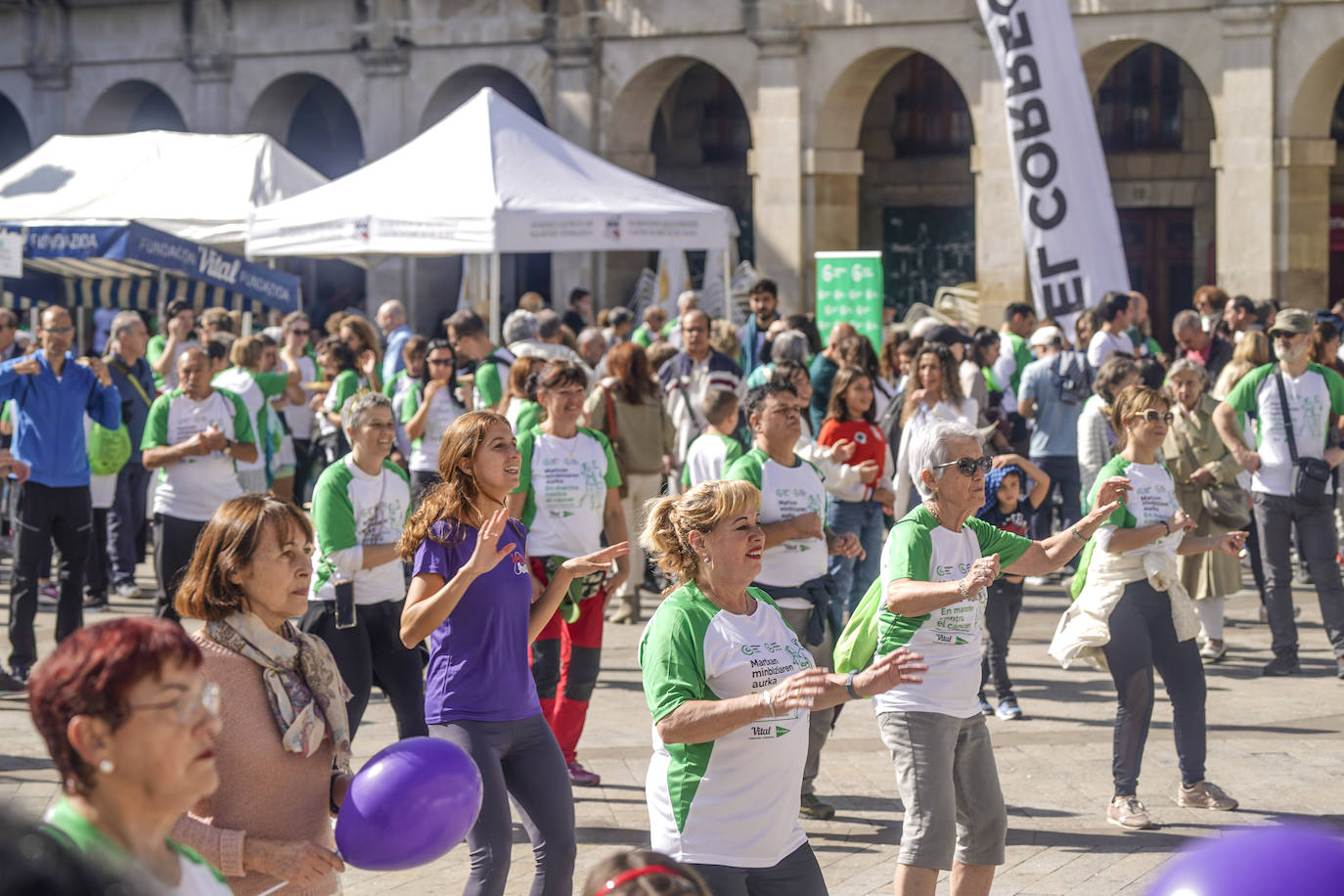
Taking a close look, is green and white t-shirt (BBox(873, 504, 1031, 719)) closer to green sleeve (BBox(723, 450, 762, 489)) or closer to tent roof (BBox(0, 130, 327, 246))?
green sleeve (BBox(723, 450, 762, 489))

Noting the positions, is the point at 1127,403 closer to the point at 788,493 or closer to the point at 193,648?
the point at 788,493

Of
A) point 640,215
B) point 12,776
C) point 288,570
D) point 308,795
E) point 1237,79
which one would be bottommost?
point 12,776

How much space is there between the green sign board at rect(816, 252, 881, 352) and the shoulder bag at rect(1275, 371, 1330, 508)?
5.83 metres

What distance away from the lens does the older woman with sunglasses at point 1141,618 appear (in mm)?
7160

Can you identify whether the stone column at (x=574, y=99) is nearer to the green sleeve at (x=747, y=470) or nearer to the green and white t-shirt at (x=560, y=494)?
the green and white t-shirt at (x=560, y=494)

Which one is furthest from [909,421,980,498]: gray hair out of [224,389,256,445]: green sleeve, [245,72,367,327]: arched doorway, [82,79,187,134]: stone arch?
[82,79,187,134]: stone arch

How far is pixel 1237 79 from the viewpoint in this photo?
21.6m

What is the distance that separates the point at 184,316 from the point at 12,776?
6.94 m

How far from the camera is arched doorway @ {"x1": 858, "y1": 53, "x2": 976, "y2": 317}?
2655cm

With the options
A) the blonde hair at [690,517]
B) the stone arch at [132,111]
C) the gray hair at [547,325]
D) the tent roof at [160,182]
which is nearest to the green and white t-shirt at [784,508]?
the blonde hair at [690,517]

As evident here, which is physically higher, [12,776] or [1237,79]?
[1237,79]

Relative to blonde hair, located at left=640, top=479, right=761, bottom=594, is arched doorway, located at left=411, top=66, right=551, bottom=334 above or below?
above

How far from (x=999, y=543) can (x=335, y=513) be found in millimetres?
2499

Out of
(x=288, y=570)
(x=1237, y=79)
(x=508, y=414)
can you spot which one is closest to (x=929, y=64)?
(x=1237, y=79)
